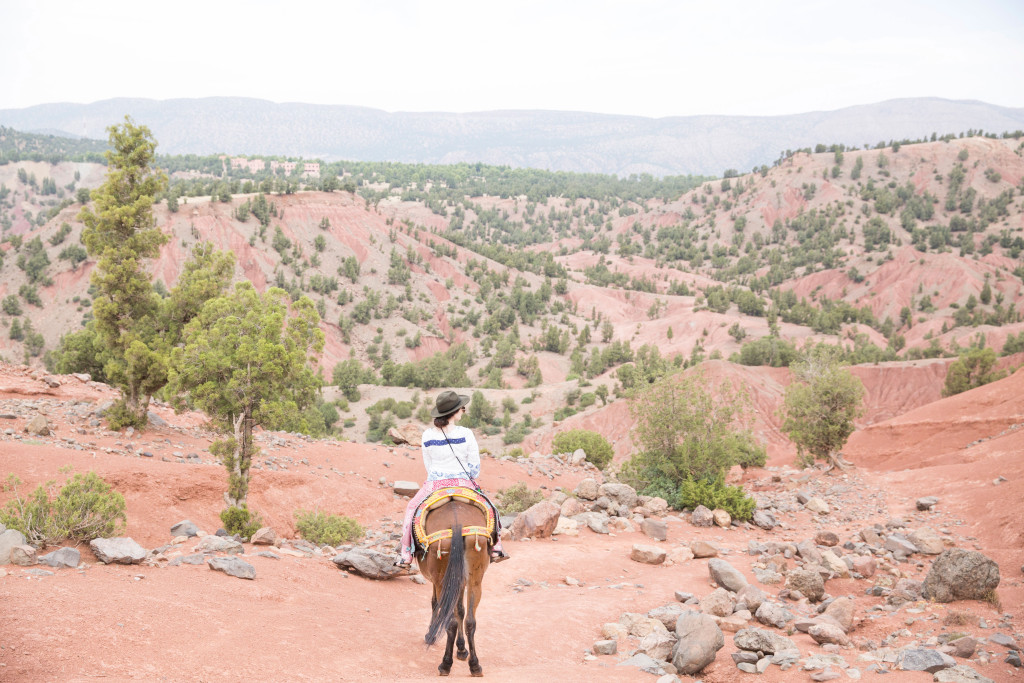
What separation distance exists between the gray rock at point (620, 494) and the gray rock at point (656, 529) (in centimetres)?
156

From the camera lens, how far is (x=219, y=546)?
8.66m

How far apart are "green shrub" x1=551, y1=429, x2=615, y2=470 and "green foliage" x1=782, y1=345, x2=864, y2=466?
7.08 meters

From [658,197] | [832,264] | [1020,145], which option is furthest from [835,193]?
[658,197]

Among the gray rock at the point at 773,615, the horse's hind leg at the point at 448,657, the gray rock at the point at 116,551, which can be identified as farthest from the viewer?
the gray rock at the point at 773,615

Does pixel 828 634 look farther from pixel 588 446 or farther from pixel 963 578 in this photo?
pixel 588 446

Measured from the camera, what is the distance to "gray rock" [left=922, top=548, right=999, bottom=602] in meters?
8.51


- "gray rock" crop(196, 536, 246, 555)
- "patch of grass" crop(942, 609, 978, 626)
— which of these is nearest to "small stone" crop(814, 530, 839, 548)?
"patch of grass" crop(942, 609, 978, 626)

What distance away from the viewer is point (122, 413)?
639 inches

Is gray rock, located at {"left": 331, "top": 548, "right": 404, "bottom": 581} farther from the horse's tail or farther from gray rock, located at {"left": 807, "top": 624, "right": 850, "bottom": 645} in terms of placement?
gray rock, located at {"left": 807, "top": 624, "right": 850, "bottom": 645}

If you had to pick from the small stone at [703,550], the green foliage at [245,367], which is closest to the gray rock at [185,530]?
the green foliage at [245,367]

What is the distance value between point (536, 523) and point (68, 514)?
8.56 metres

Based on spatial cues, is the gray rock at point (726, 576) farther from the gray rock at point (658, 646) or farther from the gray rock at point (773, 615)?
the gray rock at point (658, 646)

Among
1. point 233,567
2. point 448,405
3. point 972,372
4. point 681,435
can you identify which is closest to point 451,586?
point 448,405

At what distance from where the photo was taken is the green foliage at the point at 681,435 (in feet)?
56.0
